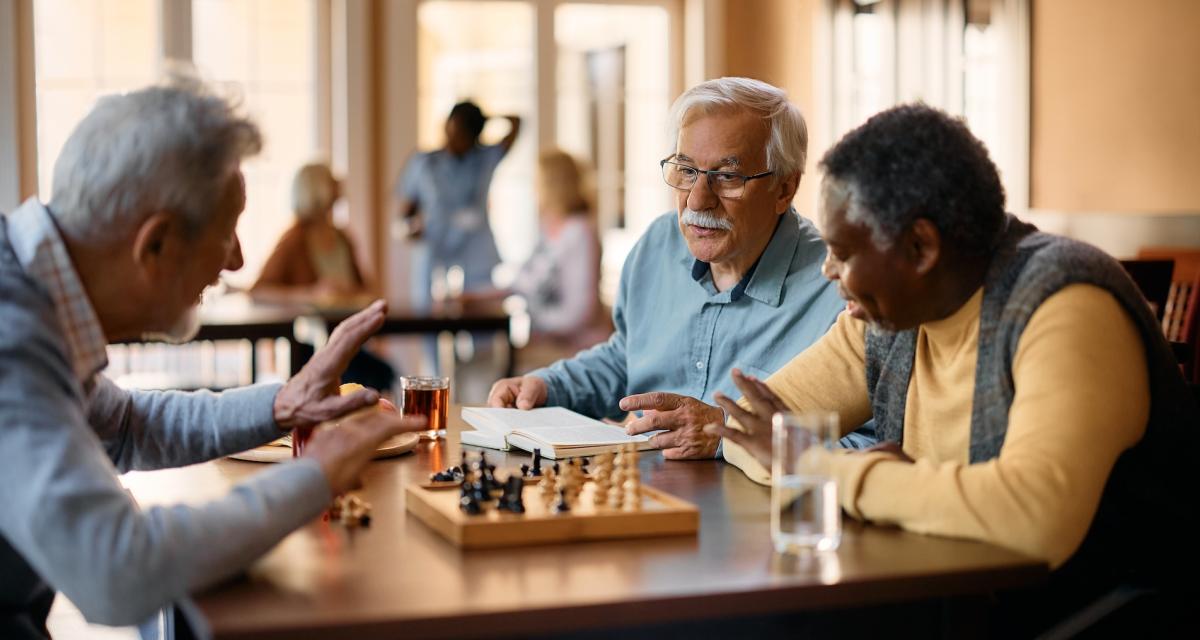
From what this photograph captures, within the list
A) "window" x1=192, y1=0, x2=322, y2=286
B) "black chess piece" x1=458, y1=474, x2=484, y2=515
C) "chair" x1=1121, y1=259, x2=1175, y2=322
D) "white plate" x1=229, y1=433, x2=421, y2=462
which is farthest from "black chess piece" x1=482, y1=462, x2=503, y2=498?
"window" x1=192, y1=0, x2=322, y2=286

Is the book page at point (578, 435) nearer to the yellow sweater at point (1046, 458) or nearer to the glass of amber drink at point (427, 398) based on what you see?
the glass of amber drink at point (427, 398)

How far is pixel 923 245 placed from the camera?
158 centimetres

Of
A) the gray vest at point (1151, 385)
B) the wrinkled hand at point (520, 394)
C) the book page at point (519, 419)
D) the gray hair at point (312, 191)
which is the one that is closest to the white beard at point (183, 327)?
the book page at point (519, 419)

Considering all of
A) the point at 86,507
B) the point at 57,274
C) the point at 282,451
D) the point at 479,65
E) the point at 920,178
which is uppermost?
the point at 479,65

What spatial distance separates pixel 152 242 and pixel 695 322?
1316 mm

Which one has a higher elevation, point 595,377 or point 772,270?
point 772,270

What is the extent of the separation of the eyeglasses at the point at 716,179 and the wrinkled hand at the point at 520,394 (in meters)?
0.48

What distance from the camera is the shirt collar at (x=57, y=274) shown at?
1363mm

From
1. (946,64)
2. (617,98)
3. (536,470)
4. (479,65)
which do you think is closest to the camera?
(536,470)

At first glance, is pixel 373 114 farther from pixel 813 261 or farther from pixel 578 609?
pixel 578 609

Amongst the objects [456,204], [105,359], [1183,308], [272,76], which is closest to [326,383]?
[105,359]

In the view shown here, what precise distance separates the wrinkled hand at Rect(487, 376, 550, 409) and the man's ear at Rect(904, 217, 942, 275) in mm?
1024

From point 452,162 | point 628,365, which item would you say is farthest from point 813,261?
point 452,162

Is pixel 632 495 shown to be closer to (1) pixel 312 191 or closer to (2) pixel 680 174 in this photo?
(2) pixel 680 174
